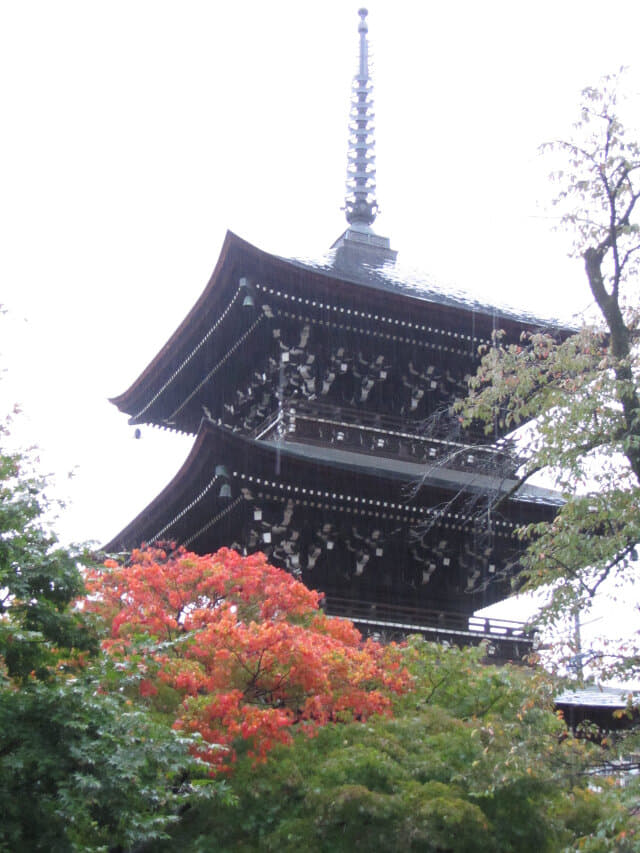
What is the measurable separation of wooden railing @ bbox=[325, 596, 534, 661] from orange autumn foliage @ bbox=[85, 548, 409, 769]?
375cm

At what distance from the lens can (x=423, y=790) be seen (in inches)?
391

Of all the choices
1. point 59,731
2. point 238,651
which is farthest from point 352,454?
point 59,731

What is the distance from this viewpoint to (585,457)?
923 cm

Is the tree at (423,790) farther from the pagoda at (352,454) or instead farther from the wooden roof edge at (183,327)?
the wooden roof edge at (183,327)

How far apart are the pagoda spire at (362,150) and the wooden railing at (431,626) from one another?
8819 millimetres

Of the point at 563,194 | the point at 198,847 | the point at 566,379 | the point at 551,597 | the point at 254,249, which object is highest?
the point at 254,249

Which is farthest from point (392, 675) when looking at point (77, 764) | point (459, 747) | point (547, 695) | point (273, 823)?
point (77, 764)

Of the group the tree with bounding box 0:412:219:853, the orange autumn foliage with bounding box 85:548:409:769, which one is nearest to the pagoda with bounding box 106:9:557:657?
the orange autumn foliage with bounding box 85:548:409:769

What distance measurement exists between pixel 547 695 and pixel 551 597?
760 millimetres

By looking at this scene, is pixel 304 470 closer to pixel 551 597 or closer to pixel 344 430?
pixel 344 430

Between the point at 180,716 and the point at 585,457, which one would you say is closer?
the point at 585,457

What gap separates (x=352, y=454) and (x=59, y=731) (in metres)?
10.1

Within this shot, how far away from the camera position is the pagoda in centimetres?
1684

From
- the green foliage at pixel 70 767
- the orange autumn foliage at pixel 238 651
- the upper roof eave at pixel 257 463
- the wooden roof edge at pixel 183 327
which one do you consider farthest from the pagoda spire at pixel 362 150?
the green foliage at pixel 70 767
